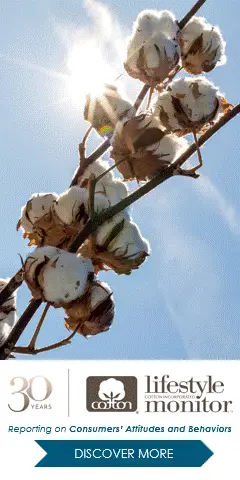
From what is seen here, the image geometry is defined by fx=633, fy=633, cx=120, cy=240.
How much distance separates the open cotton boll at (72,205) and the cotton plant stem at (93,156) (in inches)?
2.9

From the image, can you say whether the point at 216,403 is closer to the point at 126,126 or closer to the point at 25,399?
the point at 25,399

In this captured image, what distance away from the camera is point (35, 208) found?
2.74 ft

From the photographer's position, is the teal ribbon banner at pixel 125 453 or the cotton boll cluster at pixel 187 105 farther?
the teal ribbon banner at pixel 125 453

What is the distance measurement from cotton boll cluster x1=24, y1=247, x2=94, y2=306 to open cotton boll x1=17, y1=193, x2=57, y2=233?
0.09 metres

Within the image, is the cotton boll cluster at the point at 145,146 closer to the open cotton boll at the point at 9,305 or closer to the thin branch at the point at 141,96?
the thin branch at the point at 141,96

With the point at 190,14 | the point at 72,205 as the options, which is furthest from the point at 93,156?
the point at 190,14

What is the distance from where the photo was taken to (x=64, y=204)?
78cm

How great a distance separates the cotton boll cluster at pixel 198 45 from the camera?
825 millimetres

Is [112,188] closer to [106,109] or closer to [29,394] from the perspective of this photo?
[106,109]

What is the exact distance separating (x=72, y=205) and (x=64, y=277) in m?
0.10

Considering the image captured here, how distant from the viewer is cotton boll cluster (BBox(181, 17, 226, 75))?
2.71 feet

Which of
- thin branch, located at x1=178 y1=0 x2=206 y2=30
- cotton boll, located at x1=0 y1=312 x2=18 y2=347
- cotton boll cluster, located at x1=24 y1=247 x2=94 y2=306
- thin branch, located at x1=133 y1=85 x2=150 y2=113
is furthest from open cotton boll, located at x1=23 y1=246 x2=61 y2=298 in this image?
A: thin branch, located at x1=178 y1=0 x2=206 y2=30

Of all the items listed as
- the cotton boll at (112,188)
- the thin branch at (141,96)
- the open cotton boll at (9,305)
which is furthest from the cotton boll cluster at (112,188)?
the open cotton boll at (9,305)

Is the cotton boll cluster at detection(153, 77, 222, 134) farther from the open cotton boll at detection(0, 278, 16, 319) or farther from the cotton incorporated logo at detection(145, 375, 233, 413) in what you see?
the cotton incorporated logo at detection(145, 375, 233, 413)
